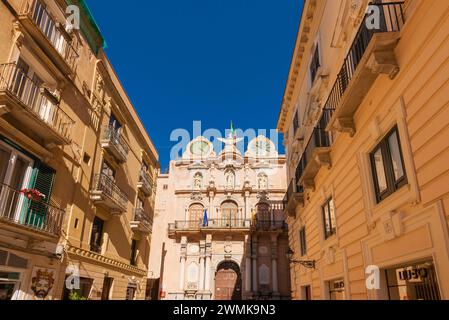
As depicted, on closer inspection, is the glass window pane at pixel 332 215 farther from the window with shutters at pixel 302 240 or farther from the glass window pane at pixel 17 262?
the glass window pane at pixel 17 262

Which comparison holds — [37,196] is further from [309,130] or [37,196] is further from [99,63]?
[309,130]

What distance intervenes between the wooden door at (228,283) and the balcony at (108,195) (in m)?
15.3

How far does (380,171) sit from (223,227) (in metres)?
23.6

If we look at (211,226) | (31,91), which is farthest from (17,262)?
(211,226)

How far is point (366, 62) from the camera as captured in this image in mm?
5793

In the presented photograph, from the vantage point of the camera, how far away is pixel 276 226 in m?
29.7

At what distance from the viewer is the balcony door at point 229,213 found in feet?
99.7

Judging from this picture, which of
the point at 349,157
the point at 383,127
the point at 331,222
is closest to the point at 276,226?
the point at 331,222

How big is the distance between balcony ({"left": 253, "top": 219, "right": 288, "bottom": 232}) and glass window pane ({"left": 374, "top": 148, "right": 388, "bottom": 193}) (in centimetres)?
2298

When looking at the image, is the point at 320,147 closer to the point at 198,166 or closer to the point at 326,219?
the point at 326,219

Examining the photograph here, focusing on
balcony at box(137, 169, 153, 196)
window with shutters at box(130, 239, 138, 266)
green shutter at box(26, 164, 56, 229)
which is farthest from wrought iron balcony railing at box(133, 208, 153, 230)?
green shutter at box(26, 164, 56, 229)

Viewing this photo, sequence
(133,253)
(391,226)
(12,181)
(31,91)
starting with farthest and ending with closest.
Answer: (133,253) → (31,91) → (12,181) → (391,226)

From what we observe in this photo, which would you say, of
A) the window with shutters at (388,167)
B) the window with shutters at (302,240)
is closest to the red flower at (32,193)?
the window with shutters at (388,167)
